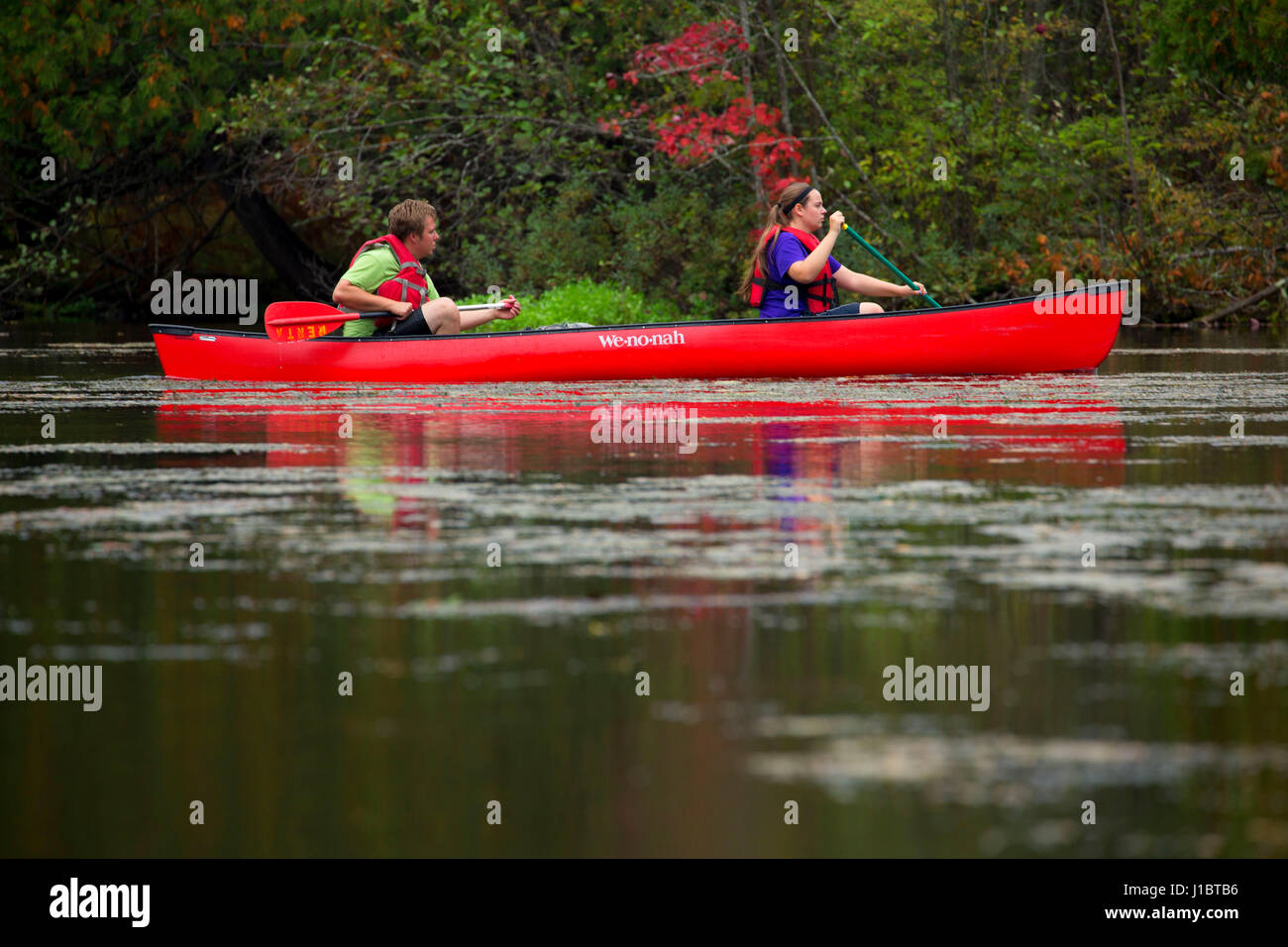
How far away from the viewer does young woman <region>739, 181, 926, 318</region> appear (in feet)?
46.2

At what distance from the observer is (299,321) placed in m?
14.1

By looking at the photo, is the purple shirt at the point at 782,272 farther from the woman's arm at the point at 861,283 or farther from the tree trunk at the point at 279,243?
the tree trunk at the point at 279,243

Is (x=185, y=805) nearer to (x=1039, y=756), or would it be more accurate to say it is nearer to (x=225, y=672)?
(x=225, y=672)

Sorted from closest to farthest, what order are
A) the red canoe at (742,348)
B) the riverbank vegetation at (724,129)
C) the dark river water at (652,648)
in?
1. the dark river water at (652,648)
2. the red canoe at (742,348)
3. the riverbank vegetation at (724,129)

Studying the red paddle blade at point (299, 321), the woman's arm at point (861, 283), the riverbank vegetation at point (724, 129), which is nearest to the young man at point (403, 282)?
the red paddle blade at point (299, 321)

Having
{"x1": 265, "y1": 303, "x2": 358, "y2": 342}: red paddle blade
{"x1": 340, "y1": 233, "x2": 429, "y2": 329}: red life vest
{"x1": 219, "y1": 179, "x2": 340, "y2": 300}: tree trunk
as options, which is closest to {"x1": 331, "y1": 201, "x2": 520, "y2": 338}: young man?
{"x1": 340, "y1": 233, "x2": 429, "y2": 329}: red life vest

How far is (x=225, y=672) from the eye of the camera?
4438mm

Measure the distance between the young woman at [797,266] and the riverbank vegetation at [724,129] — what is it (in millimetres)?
6878

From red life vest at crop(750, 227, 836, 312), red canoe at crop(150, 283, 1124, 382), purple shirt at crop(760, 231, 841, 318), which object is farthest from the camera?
red life vest at crop(750, 227, 836, 312)

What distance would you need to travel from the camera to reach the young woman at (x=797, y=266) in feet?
46.2

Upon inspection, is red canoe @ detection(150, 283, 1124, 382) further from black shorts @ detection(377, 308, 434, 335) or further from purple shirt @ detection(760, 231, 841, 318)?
purple shirt @ detection(760, 231, 841, 318)

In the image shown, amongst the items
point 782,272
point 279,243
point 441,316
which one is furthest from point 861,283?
point 279,243

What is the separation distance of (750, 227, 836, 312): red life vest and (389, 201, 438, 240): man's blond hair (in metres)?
2.43

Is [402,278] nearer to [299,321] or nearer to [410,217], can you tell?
Answer: [410,217]
